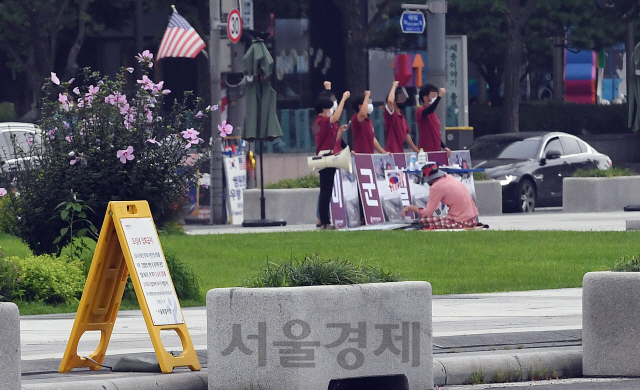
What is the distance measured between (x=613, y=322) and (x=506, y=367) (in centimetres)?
69

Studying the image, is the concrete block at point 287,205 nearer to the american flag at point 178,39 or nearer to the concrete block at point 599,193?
the concrete block at point 599,193

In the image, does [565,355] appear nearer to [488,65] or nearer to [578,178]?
[578,178]

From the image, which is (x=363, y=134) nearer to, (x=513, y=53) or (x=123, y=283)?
(x=123, y=283)

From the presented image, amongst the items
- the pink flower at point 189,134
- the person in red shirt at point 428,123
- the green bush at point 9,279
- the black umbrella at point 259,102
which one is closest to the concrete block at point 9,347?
→ the green bush at point 9,279

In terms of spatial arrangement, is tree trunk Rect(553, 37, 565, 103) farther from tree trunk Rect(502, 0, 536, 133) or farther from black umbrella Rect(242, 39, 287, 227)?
black umbrella Rect(242, 39, 287, 227)

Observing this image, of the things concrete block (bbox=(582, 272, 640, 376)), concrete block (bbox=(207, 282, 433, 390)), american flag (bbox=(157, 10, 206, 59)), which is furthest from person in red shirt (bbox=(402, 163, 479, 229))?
american flag (bbox=(157, 10, 206, 59))

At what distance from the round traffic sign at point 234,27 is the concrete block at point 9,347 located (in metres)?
14.9

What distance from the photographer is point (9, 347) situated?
251 inches

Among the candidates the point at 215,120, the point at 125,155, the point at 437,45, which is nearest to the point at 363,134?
the point at 215,120

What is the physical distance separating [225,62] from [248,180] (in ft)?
9.31

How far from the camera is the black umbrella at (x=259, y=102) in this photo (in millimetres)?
20281

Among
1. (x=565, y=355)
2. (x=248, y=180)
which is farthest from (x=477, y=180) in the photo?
(x=565, y=355)

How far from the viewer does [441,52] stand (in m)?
24.4

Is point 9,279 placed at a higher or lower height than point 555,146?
lower
